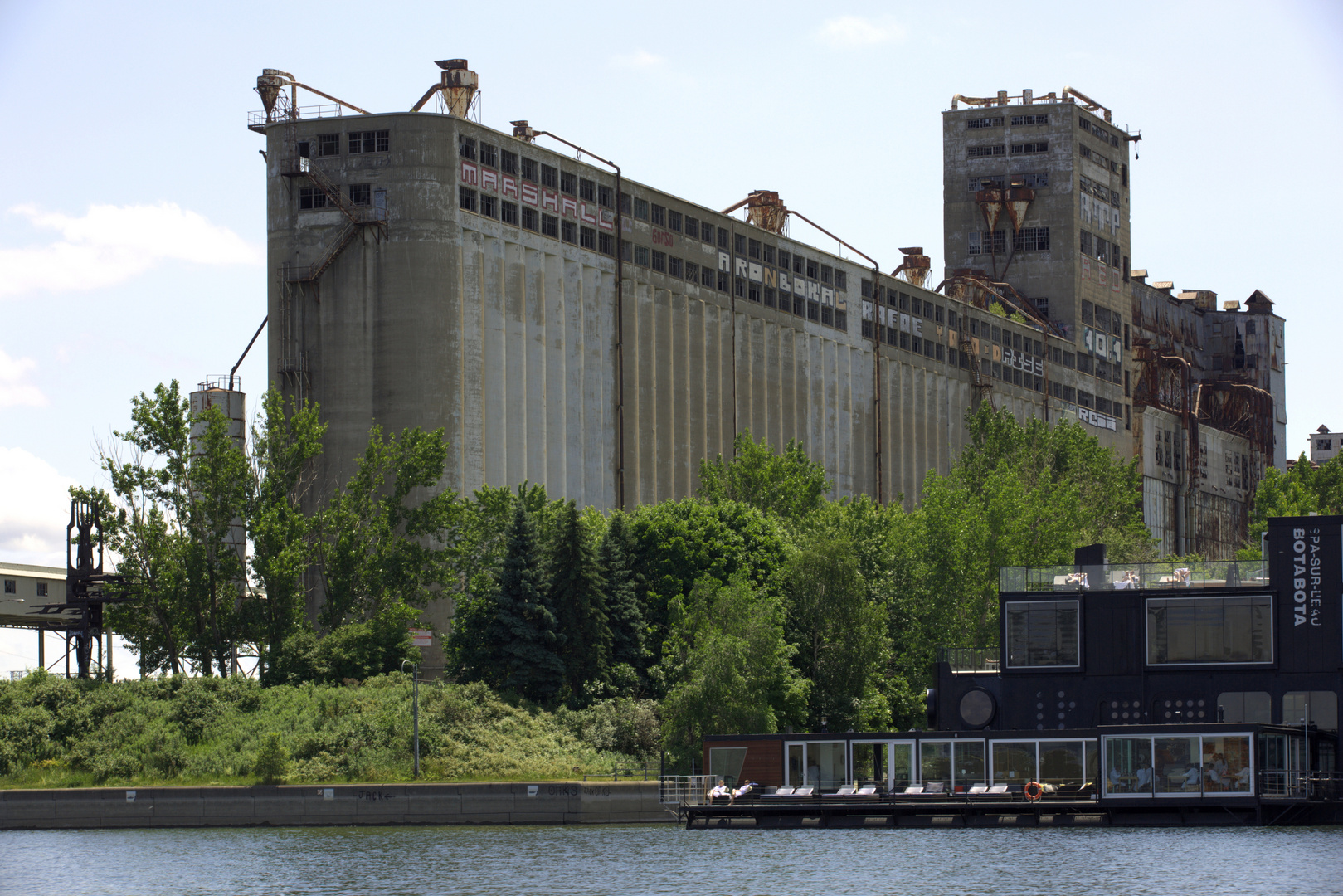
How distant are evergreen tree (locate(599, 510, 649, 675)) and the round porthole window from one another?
21862mm

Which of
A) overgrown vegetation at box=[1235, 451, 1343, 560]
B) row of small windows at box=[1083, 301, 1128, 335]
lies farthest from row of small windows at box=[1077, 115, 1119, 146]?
overgrown vegetation at box=[1235, 451, 1343, 560]

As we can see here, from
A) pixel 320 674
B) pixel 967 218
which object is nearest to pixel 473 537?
pixel 320 674

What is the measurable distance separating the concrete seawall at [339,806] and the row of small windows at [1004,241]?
117 metres

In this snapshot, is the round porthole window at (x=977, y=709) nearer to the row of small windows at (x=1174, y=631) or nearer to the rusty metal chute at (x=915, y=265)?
the row of small windows at (x=1174, y=631)

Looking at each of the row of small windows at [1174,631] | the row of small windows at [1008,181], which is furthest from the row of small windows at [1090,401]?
the row of small windows at [1174,631]

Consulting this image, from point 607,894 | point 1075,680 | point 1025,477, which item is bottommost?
point 607,894

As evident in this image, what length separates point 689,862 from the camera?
200ft

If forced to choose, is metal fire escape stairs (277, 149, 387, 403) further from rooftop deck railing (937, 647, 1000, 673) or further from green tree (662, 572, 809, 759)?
rooftop deck railing (937, 647, 1000, 673)

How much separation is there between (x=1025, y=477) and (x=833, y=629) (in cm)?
3685

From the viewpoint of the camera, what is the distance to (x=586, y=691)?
85.6 metres

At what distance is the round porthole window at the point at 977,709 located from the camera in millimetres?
69250

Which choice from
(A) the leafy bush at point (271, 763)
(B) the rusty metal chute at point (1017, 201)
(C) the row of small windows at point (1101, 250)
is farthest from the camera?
(C) the row of small windows at point (1101, 250)

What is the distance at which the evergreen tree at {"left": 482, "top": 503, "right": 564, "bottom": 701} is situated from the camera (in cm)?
8494

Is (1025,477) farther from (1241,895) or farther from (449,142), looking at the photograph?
(1241,895)
